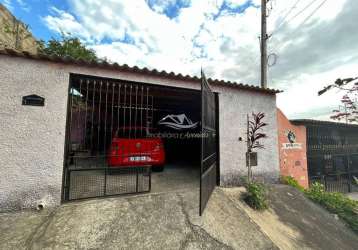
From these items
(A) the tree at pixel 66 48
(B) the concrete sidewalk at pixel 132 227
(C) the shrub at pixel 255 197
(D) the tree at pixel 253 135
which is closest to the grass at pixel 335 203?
(D) the tree at pixel 253 135

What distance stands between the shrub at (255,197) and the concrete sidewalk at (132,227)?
0.59 m

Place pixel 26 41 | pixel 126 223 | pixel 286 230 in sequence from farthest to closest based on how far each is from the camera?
pixel 26 41
pixel 286 230
pixel 126 223

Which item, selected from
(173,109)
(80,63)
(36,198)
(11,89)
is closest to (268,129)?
(173,109)

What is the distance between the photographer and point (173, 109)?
865 centimetres

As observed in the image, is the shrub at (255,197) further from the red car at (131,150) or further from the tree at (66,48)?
the tree at (66,48)

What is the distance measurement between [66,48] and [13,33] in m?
3.74

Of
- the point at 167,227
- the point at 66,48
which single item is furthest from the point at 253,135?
the point at 66,48

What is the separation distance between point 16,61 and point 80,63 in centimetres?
102

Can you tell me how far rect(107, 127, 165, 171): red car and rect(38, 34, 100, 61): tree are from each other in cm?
773

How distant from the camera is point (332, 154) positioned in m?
8.33

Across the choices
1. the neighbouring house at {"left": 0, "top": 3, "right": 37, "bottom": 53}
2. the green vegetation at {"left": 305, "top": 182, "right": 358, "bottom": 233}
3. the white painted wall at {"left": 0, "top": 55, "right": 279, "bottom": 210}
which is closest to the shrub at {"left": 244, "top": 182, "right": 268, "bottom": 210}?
the green vegetation at {"left": 305, "top": 182, "right": 358, "bottom": 233}

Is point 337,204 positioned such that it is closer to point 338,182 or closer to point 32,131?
point 338,182

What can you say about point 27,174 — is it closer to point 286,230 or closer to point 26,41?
point 286,230

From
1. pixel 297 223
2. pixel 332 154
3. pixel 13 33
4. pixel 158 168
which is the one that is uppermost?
pixel 13 33
